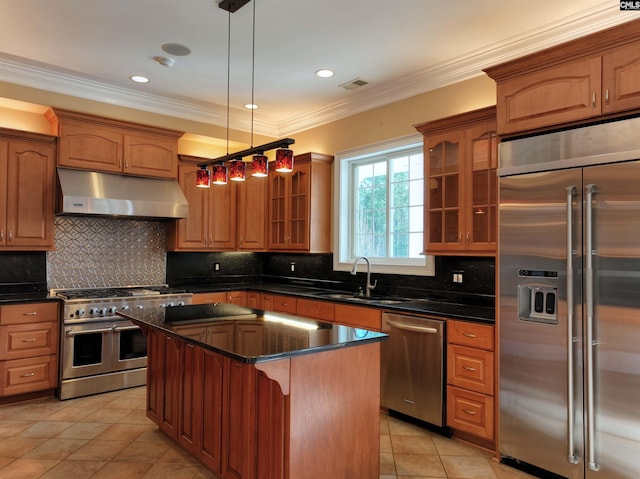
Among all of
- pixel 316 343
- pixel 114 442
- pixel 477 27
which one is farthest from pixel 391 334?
pixel 477 27

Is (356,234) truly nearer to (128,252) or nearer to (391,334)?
(391,334)

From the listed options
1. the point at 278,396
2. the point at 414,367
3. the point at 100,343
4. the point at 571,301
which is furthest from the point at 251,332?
the point at 100,343

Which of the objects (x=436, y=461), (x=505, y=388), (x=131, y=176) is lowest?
(x=436, y=461)

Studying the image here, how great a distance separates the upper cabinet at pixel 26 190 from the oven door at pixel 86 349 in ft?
2.91

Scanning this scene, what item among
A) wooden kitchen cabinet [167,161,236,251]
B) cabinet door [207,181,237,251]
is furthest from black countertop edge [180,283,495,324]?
cabinet door [207,181,237,251]

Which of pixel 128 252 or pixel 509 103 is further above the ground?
pixel 509 103

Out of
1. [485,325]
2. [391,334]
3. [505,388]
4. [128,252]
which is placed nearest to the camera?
[505,388]

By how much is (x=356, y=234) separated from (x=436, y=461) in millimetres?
2621

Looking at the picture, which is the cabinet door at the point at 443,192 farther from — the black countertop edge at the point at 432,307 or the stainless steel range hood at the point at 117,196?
the stainless steel range hood at the point at 117,196

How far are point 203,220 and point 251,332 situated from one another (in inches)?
123

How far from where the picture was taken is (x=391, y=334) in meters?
3.61

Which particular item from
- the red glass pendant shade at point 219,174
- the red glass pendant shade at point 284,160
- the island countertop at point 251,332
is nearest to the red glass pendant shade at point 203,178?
the red glass pendant shade at point 219,174

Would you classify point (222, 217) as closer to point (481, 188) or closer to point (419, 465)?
point (481, 188)

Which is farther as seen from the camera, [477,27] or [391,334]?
[391,334]
